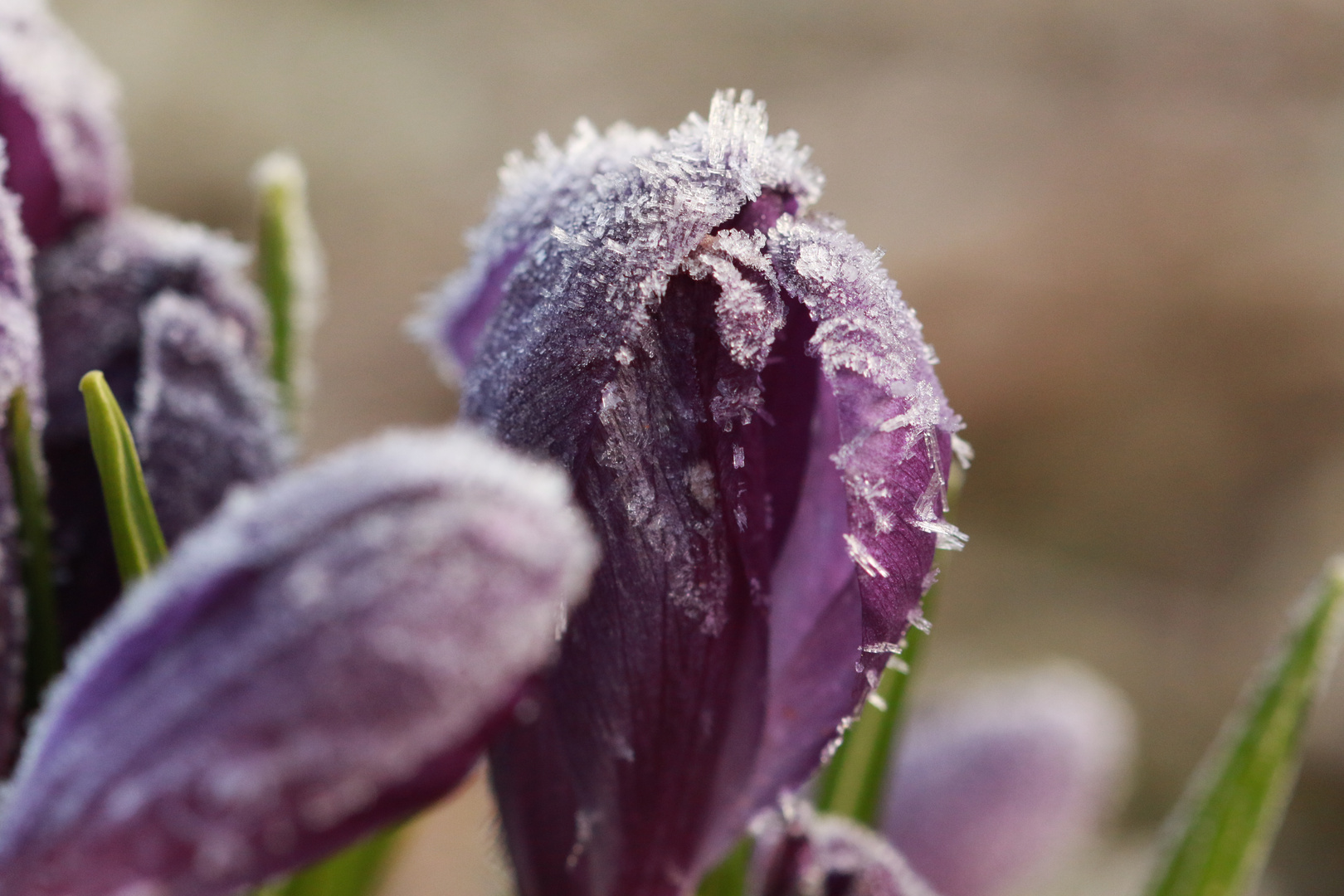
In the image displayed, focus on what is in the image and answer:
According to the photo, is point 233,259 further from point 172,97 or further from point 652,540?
point 172,97

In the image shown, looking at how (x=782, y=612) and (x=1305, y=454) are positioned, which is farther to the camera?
(x=1305, y=454)

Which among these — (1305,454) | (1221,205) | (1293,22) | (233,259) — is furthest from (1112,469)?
(233,259)

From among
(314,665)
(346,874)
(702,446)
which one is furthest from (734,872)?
(314,665)

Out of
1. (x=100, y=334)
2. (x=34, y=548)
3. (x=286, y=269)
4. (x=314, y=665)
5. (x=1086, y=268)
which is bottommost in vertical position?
(x=314, y=665)

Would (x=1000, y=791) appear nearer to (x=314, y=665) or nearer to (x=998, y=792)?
(x=998, y=792)

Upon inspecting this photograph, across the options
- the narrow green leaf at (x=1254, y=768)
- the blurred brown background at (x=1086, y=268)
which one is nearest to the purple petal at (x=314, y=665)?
the narrow green leaf at (x=1254, y=768)
